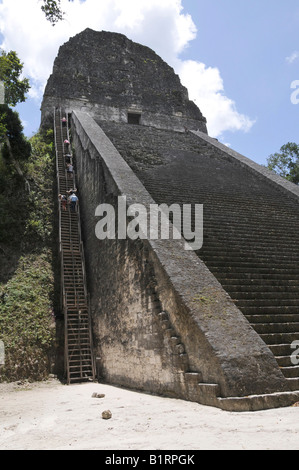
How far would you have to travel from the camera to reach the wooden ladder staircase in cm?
758

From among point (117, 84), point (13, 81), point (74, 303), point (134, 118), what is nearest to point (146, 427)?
point (74, 303)

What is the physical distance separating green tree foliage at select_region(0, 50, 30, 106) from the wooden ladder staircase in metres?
5.29

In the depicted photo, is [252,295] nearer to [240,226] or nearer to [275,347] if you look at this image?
[275,347]

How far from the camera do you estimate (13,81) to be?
41.8 ft

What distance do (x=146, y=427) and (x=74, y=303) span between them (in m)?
5.65

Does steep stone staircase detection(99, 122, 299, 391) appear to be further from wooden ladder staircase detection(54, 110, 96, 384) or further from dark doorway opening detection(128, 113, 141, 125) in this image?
dark doorway opening detection(128, 113, 141, 125)

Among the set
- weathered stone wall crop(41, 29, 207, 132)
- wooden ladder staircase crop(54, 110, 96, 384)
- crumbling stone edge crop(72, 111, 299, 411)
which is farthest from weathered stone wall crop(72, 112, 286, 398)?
weathered stone wall crop(41, 29, 207, 132)

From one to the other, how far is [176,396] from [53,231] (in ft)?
22.7

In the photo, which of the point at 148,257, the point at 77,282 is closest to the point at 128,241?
the point at 148,257

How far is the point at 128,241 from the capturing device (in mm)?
6109

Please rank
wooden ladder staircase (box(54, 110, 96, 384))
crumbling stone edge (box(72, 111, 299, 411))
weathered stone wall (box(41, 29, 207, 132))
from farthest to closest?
weathered stone wall (box(41, 29, 207, 132))
wooden ladder staircase (box(54, 110, 96, 384))
crumbling stone edge (box(72, 111, 299, 411))

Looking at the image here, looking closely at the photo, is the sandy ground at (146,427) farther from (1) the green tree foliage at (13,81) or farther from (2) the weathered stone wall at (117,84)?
(2) the weathered stone wall at (117,84)

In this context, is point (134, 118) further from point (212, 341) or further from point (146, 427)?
point (146, 427)

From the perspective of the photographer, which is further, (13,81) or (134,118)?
(134,118)
